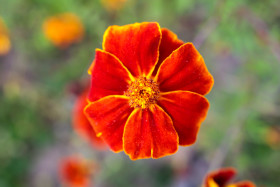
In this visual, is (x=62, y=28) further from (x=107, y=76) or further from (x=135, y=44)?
(x=135, y=44)

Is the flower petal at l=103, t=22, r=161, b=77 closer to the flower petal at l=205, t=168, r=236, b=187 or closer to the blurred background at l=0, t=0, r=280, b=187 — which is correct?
the flower petal at l=205, t=168, r=236, b=187

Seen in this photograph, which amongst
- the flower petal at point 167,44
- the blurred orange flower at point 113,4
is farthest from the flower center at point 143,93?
the blurred orange flower at point 113,4

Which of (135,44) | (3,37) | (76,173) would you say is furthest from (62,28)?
(135,44)

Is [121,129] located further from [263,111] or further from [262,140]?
[262,140]

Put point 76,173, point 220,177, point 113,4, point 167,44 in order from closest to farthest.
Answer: point 167,44 → point 220,177 → point 76,173 → point 113,4

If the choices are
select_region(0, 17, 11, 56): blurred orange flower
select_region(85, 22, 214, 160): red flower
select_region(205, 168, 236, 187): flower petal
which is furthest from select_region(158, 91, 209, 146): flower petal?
select_region(0, 17, 11, 56): blurred orange flower

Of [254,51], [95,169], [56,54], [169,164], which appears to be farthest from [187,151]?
[56,54]
